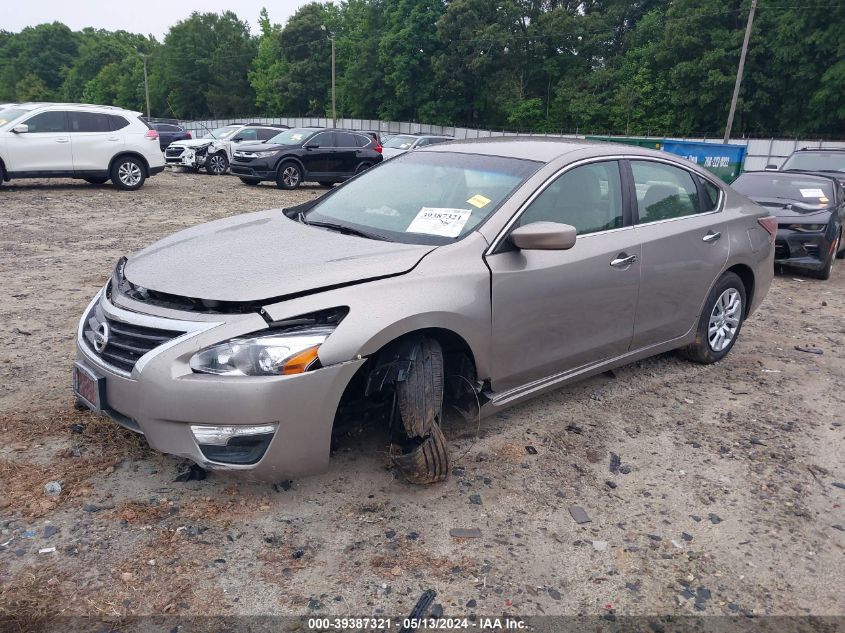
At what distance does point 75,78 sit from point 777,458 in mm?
127508

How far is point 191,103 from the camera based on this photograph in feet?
284

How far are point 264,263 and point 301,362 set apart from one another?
657mm

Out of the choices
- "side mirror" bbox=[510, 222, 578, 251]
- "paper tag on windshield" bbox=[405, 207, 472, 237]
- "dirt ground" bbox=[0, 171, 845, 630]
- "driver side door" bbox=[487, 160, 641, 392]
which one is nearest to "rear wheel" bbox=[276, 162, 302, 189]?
"dirt ground" bbox=[0, 171, 845, 630]

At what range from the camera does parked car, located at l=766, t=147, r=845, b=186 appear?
12570 millimetres

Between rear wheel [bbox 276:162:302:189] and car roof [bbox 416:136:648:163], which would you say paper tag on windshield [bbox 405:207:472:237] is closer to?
car roof [bbox 416:136:648:163]

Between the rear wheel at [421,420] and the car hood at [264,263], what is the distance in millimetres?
437

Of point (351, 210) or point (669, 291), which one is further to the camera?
point (669, 291)

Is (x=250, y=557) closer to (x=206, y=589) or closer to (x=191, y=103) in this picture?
(x=206, y=589)

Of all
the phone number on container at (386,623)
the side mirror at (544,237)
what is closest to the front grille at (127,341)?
the phone number on container at (386,623)

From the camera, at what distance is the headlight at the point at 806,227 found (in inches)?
348

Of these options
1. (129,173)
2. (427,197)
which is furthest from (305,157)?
(427,197)

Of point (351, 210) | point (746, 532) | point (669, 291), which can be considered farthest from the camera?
point (669, 291)

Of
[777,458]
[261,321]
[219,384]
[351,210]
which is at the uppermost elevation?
[351,210]

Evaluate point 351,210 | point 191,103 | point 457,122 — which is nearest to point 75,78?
point 191,103
